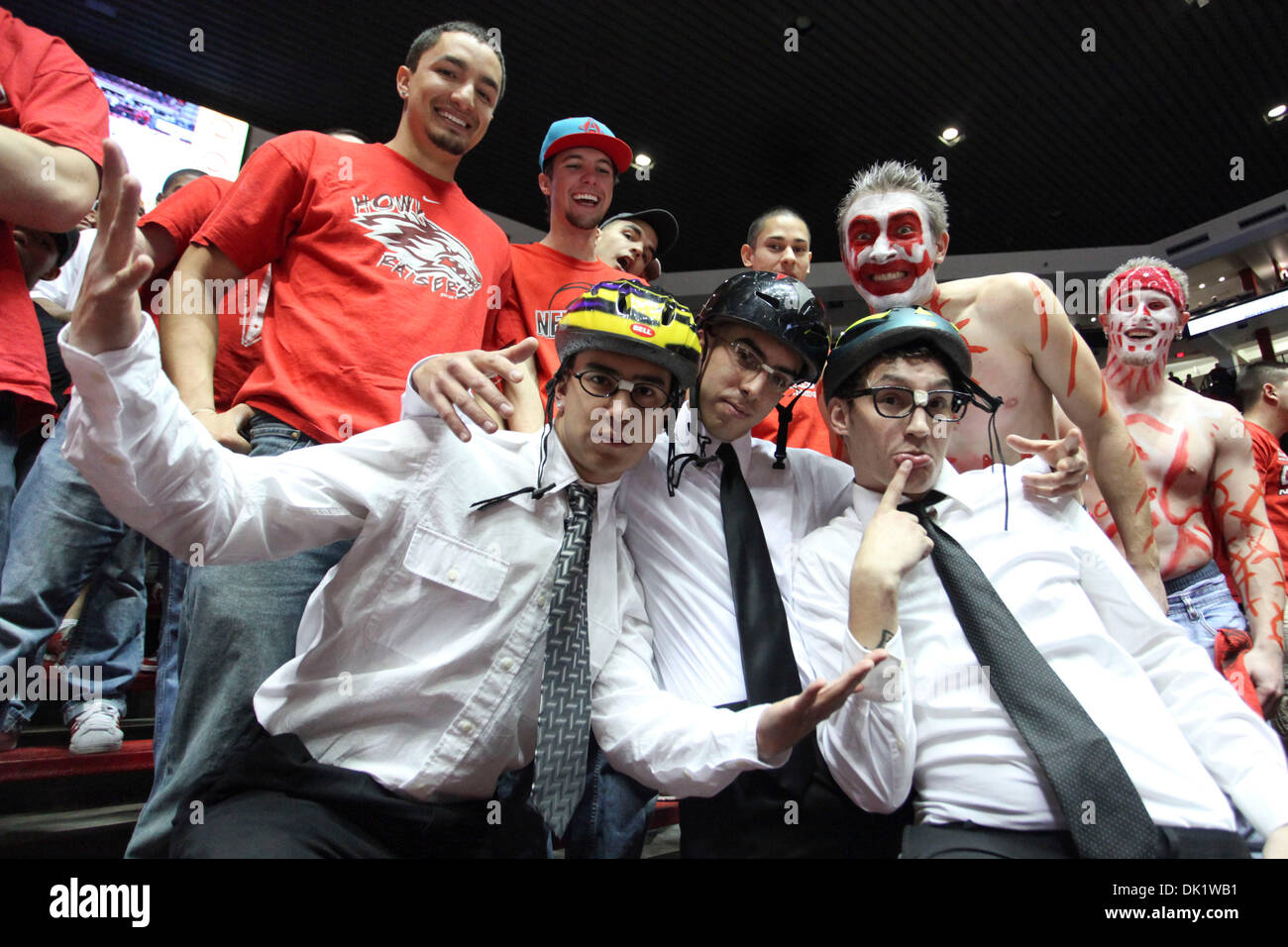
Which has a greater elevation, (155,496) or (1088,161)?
(1088,161)

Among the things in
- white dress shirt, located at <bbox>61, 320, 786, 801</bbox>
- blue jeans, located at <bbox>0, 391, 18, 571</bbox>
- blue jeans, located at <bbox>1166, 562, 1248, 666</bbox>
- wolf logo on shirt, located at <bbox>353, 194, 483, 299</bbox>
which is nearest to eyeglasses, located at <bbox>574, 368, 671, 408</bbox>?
white dress shirt, located at <bbox>61, 320, 786, 801</bbox>

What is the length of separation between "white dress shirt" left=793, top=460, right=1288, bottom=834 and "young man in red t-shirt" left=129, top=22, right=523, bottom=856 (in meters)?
1.20

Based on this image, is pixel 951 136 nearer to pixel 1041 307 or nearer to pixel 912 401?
pixel 1041 307

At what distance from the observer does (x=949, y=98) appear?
6691 mm

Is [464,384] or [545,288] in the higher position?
[545,288]

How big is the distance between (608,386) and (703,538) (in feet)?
1.44

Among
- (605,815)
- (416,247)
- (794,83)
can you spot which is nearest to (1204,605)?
(605,815)

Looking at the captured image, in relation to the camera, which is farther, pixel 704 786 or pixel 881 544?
pixel 881 544

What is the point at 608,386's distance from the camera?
170 centimetres

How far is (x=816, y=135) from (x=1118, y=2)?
248 cm

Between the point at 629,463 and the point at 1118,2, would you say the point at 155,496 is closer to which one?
the point at 629,463

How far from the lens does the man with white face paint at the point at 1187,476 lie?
298cm
